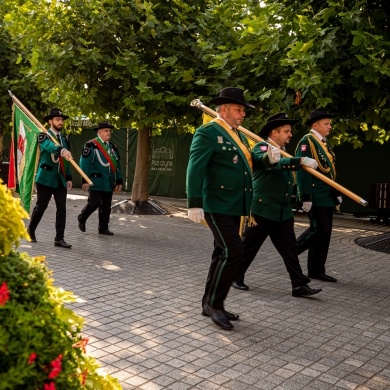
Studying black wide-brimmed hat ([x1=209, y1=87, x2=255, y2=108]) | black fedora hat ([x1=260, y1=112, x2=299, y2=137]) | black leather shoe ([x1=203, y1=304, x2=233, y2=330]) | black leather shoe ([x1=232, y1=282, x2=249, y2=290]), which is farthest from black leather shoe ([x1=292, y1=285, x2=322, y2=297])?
black wide-brimmed hat ([x1=209, y1=87, x2=255, y2=108])

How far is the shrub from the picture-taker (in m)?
1.94

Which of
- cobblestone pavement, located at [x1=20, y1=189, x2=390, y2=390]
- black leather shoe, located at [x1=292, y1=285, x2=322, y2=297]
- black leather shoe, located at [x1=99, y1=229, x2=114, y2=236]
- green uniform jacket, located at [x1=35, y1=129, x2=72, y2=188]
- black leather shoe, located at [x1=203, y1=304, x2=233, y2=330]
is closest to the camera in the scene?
cobblestone pavement, located at [x1=20, y1=189, x2=390, y2=390]

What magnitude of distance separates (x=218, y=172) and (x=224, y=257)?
0.76m

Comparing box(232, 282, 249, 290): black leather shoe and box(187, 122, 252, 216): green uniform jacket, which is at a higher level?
box(187, 122, 252, 216): green uniform jacket

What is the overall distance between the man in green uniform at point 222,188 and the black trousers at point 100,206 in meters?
5.22

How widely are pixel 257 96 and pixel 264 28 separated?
1233 millimetres

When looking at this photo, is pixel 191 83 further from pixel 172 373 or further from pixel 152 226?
pixel 172 373

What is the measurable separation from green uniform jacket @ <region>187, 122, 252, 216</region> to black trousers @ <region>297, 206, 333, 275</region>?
193 cm

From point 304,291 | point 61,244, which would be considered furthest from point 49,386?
point 61,244

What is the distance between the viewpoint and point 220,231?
5.00 metres

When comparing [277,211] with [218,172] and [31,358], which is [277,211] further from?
[31,358]

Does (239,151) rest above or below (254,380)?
above

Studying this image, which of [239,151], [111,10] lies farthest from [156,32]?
[239,151]

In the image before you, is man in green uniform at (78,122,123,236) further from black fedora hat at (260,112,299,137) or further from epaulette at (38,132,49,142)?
black fedora hat at (260,112,299,137)
